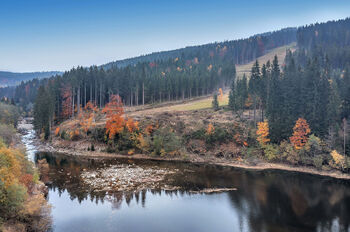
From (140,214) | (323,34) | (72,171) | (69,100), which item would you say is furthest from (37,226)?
(323,34)

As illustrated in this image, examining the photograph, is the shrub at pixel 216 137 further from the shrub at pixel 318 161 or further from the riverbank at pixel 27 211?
the riverbank at pixel 27 211

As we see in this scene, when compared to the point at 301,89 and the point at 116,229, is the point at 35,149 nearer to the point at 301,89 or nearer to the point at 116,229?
the point at 116,229

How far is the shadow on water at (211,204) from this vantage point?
105 feet

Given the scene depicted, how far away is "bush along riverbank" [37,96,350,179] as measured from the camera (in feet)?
190

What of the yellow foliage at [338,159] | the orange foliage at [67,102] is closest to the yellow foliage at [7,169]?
the yellow foliage at [338,159]

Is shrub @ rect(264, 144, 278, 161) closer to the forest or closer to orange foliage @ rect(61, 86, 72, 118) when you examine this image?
the forest

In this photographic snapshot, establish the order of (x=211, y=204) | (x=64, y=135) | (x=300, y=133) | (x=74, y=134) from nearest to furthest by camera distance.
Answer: (x=211, y=204) → (x=300, y=133) → (x=74, y=134) → (x=64, y=135)

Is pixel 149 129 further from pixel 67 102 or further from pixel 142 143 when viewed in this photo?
pixel 67 102

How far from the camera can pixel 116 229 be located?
1196 inches

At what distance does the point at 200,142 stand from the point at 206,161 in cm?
648

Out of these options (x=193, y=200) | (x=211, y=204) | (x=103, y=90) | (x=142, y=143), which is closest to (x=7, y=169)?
(x=193, y=200)

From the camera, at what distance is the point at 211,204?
3825 centimetres

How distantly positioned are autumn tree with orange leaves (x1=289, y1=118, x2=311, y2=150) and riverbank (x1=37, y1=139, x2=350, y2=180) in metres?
5.29

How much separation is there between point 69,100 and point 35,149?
27.3 meters
